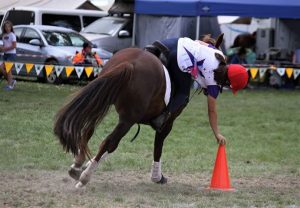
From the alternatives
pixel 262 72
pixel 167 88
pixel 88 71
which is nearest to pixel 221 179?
pixel 167 88

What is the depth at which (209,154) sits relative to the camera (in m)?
9.93

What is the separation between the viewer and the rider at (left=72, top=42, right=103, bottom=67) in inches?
739

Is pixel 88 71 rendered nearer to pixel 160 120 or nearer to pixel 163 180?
pixel 163 180

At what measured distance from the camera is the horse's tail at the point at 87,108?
661 cm

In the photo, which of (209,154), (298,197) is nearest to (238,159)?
(209,154)

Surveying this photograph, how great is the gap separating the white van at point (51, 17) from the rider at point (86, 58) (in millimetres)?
5284

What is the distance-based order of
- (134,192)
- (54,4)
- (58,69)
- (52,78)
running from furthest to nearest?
(54,4)
(52,78)
(58,69)
(134,192)

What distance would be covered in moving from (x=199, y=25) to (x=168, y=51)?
1464cm

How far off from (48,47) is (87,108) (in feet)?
44.2

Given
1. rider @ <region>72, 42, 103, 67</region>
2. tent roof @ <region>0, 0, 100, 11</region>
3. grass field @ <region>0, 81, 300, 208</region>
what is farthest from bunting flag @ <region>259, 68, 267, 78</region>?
tent roof @ <region>0, 0, 100, 11</region>

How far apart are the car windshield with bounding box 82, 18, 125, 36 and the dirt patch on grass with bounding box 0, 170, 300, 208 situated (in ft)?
47.9

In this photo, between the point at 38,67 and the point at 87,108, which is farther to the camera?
the point at 38,67

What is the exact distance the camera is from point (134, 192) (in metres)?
7.09

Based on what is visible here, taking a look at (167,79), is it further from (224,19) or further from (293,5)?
(224,19)
